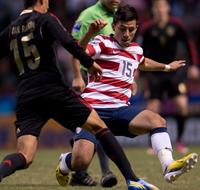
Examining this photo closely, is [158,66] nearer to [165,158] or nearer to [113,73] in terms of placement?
[113,73]

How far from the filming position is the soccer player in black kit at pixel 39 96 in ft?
23.5

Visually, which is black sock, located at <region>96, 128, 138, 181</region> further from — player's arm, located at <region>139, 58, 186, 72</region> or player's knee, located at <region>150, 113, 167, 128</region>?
player's arm, located at <region>139, 58, 186, 72</region>

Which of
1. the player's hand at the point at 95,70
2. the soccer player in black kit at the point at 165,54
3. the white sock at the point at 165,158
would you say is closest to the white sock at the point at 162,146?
the white sock at the point at 165,158

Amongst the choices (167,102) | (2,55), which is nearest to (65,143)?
(167,102)

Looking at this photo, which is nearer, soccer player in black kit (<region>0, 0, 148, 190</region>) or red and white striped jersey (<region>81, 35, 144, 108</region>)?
soccer player in black kit (<region>0, 0, 148, 190</region>)

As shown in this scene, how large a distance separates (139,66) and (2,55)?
153cm

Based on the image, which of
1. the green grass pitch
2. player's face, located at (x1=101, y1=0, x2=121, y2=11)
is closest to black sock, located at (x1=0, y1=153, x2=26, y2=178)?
the green grass pitch

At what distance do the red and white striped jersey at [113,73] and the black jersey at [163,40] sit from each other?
5.99 meters

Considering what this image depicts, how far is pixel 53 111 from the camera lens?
731 cm

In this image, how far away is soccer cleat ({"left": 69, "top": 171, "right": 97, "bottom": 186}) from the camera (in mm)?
8656

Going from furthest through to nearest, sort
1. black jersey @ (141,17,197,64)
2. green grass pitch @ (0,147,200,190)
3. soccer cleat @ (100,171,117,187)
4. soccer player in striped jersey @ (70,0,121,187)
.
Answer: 1. black jersey @ (141,17,197,64)
2. soccer player in striped jersey @ (70,0,121,187)
3. green grass pitch @ (0,147,200,190)
4. soccer cleat @ (100,171,117,187)

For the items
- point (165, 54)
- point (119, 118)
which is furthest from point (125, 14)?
point (165, 54)

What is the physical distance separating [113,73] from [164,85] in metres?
6.04

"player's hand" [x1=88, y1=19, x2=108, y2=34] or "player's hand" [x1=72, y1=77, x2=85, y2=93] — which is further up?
"player's hand" [x1=88, y1=19, x2=108, y2=34]
